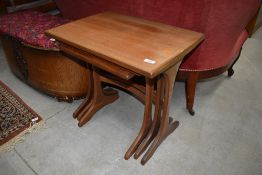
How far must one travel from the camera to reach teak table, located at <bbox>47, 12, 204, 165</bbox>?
1.01m

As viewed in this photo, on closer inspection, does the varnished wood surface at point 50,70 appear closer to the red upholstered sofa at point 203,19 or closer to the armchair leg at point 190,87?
the red upholstered sofa at point 203,19

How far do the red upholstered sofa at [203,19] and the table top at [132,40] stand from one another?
88 millimetres

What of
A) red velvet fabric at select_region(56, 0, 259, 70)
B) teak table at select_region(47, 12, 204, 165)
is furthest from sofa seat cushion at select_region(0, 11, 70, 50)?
red velvet fabric at select_region(56, 0, 259, 70)

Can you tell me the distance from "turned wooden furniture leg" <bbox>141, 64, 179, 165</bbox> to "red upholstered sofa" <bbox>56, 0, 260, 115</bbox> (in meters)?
0.29

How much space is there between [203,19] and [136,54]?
489mm

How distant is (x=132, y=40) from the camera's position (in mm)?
1145

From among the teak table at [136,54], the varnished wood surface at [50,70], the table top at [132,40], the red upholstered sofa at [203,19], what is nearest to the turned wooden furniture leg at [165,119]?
the teak table at [136,54]

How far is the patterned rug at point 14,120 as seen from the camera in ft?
4.99

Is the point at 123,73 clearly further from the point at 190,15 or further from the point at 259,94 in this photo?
the point at 259,94

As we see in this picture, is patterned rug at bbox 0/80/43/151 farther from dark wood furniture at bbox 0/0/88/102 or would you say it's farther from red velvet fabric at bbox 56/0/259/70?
red velvet fabric at bbox 56/0/259/70

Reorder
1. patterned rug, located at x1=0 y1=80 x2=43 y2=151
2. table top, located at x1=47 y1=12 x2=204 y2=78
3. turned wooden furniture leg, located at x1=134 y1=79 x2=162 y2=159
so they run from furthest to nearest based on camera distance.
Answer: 1. patterned rug, located at x1=0 y1=80 x2=43 y2=151
2. turned wooden furniture leg, located at x1=134 y1=79 x2=162 y2=159
3. table top, located at x1=47 y1=12 x2=204 y2=78

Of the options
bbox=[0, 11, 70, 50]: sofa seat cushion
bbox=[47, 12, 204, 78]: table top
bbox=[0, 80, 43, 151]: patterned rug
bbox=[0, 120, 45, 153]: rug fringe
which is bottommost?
bbox=[0, 120, 45, 153]: rug fringe

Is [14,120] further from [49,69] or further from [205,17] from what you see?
[205,17]

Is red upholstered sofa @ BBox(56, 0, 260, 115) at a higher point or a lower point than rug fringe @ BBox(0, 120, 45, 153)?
higher
